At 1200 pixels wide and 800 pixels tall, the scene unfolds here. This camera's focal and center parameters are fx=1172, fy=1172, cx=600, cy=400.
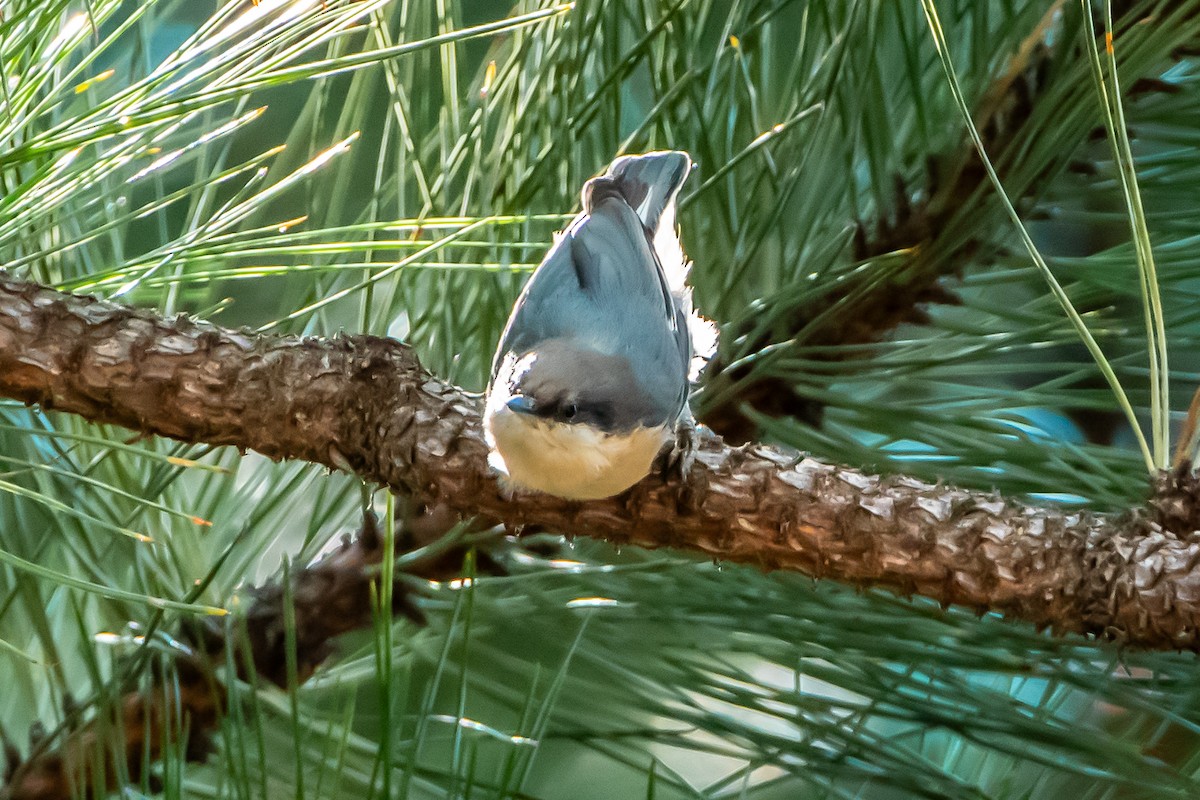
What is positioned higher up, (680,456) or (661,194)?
(661,194)

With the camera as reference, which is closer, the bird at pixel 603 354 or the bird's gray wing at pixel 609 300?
the bird at pixel 603 354

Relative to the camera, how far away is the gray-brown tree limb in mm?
525

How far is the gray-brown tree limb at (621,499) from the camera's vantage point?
1.72 feet

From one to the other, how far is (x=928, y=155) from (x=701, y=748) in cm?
38

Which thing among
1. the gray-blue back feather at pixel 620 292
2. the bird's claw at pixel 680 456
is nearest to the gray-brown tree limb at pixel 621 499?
the bird's claw at pixel 680 456

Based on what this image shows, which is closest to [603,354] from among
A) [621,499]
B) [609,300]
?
[609,300]

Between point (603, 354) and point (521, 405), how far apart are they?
129 millimetres

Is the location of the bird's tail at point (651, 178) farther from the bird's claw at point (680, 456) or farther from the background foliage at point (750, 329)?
the bird's claw at point (680, 456)

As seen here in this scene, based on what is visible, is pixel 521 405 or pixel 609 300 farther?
pixel 609 300

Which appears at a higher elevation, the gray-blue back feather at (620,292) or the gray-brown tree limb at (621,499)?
the gray-blue back feather at (620,292)

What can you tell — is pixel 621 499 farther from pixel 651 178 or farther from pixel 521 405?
pixel 651 178

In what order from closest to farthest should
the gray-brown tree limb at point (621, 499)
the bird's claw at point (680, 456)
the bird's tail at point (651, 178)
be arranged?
the gray-brown tree limb at point (621, 499), the bird's claw at point (680, 456), the bird's tail at point (651, 178)

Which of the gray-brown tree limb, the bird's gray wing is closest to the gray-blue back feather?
the bird's gray wing

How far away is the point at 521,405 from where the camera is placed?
0.72 m
